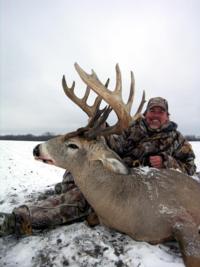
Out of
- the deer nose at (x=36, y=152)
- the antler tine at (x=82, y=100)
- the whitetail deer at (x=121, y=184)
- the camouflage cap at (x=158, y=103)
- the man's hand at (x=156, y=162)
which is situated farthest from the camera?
the camouflage cap at (x=158, y=103)

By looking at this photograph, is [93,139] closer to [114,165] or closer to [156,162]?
[114,165]

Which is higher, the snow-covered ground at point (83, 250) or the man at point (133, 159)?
the man at point (133, 159)

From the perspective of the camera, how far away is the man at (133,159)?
16.4 ft

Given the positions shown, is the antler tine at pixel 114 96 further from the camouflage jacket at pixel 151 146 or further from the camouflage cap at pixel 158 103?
the camouflage cap at pixel 158 103

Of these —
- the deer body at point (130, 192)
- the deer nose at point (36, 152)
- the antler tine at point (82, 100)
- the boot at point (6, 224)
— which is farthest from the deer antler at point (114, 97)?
the boot at point (6, 224)

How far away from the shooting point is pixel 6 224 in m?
4.75

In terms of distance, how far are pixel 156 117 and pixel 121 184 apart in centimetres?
209

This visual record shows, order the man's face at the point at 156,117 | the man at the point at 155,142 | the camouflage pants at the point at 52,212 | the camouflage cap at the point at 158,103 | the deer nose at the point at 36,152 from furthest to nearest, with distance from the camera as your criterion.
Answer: the camouflage cap at the point at 158,103 < the man's face at the point at 156,117 < the man at the point at 155,142 < the deer nose at the point at 36,152 < the camouflage pants at the point at 52,212

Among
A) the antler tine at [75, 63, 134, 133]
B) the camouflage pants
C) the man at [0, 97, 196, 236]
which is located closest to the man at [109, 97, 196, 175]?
the man at [0, 97, 196, 236]

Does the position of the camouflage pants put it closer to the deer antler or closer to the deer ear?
the deer ear

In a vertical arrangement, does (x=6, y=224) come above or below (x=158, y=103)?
below

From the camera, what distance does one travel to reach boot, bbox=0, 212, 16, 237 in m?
4.72

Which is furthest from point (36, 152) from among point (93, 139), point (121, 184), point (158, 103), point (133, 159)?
point (158, 103)

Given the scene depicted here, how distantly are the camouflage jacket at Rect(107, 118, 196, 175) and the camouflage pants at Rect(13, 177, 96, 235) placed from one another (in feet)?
4.18
